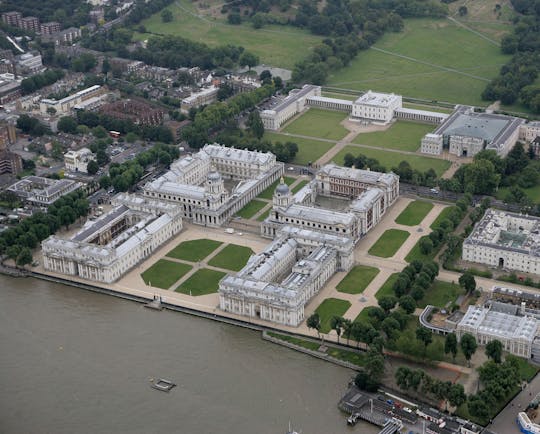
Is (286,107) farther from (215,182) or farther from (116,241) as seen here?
(116,241)

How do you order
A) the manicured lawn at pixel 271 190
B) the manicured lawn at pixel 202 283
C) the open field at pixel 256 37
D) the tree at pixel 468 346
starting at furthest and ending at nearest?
the open field at pixel 256 37 < the manicured lawn at pixel 271 190 < the manicured lawn at pixel 202 283 < the tree at pixel 468 346

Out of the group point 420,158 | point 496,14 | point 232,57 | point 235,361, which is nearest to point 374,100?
point 420,158

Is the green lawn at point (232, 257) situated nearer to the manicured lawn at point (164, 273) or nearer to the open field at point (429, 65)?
the manicured lawn at point (164, 273)

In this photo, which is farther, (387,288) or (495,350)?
(387,288)

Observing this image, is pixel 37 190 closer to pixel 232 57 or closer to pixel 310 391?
pixel 310 391

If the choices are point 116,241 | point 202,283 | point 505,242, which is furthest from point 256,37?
point 202,283

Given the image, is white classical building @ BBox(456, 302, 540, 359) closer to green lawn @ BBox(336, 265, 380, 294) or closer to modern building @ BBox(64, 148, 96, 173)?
green lawn @ BBox(336, 265, 380, 294)

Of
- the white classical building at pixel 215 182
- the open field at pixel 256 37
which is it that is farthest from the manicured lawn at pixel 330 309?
the open field at pixel 256 37
